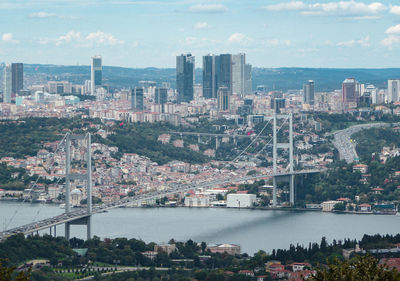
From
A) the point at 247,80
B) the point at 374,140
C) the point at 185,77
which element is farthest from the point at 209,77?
the point at 374,140

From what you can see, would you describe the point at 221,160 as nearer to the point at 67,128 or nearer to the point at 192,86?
the point at 67,128

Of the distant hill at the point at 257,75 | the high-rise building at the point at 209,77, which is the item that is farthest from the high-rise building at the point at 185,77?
the distant hill at the point at 257,75

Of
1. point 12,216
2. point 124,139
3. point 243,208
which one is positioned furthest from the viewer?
point 124,139

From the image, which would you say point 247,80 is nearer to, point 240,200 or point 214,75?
point 214,75

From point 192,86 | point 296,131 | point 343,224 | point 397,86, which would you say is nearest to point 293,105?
point 397,86

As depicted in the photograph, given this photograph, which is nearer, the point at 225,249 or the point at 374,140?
the point at 225,249

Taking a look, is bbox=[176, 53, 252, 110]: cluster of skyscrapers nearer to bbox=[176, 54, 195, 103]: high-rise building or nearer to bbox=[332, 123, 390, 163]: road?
bbox=[176, 54, 195, 103]: high-rise building
